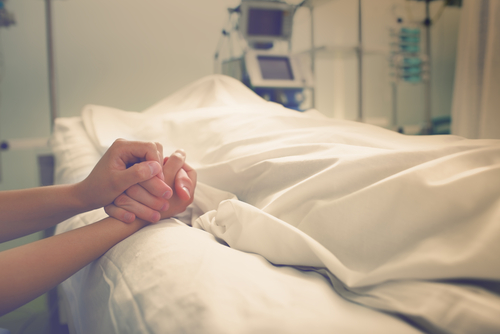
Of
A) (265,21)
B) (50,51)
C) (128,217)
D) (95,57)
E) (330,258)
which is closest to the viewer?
(330,258)

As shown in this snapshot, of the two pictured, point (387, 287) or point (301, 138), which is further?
point (301, 138)

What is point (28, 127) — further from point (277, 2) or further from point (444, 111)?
point (444, 111)

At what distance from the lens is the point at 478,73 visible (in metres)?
1.73

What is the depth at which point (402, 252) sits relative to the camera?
0.29 metres

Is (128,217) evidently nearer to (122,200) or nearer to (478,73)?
(122,200)

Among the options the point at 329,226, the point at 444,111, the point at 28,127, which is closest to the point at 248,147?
the point at 329,226

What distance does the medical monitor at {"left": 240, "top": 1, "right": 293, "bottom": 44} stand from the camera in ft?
5.52

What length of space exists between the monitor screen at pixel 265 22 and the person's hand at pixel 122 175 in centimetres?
143

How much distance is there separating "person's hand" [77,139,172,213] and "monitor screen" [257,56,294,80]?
122cm

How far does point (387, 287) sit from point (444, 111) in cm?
361

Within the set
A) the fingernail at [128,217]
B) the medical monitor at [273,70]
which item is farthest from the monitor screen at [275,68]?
the fingernail at [128,217]

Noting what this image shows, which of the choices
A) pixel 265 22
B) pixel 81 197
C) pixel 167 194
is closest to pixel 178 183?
pixel 167 194

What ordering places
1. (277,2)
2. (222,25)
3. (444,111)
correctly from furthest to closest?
(444,111) < (222,25) < (277,2)

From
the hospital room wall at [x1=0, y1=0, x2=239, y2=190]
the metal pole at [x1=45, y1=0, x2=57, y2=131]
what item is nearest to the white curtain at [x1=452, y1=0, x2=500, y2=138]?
the hospital room wall at [x1=0, y1=0, x2=239, y2=190]
